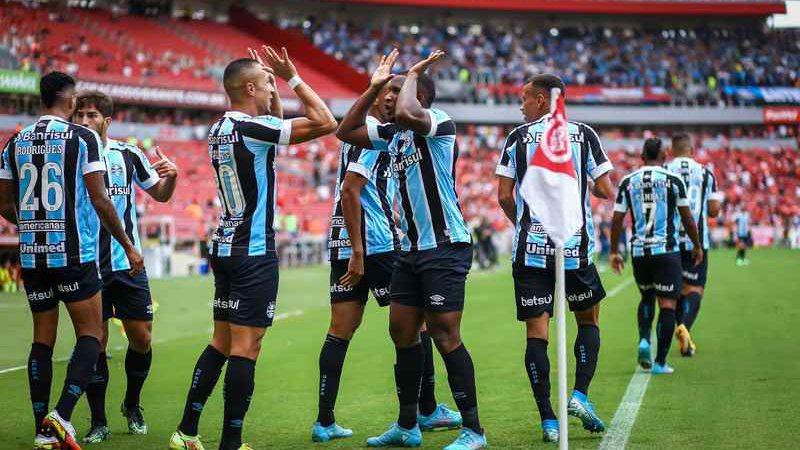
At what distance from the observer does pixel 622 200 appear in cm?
1027

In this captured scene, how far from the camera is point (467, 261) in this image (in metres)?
6.70

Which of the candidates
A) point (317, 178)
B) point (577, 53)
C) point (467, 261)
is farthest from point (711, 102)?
point (467, 261)

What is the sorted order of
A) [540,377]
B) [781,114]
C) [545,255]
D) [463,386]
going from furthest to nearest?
[781,114] → [545,255] → [540,377] → [463,386]

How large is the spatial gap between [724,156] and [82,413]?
2228 inches

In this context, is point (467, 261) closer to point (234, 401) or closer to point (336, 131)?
point (336, 131)

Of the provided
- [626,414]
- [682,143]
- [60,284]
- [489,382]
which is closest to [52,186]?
[60,284]

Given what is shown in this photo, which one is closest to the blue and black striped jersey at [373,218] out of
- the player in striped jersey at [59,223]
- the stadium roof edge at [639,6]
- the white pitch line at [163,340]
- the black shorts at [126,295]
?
the black shorts at [126,295]

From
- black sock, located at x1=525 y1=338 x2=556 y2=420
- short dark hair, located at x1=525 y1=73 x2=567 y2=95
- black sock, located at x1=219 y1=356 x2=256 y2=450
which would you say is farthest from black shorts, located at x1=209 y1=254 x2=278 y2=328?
short dark hair, located at x1=525 y1=73 x2=567 y2=95

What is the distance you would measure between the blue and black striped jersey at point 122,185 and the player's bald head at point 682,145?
6076mm

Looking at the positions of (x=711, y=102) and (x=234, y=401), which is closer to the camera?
(x=234, y=401)

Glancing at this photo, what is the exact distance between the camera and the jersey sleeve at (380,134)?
21.8 ft

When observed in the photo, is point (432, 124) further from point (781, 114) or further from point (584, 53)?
point (584, 53)

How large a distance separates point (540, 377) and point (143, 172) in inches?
122

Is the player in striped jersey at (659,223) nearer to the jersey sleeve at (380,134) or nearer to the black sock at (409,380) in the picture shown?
the black sock at (409,380)
